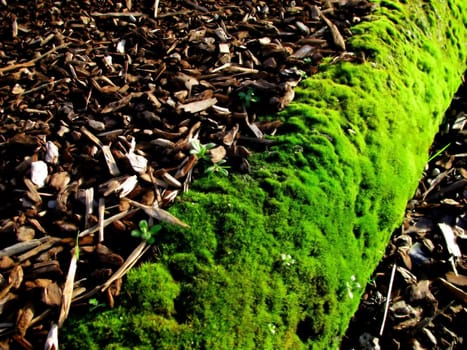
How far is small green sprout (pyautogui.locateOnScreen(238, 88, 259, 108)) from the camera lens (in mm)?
2584

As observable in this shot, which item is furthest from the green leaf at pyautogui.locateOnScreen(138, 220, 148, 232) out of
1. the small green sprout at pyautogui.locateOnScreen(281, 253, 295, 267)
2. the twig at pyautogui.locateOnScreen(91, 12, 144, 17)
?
the twig at pyautogui.locateOnScreen(91, 12, 144, 17)

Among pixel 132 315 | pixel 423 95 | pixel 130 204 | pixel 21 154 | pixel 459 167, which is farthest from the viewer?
pixel 459 167

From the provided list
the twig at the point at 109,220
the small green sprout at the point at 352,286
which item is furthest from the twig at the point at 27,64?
the small green sprout at the point at 352,286

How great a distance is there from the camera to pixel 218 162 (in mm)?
2227

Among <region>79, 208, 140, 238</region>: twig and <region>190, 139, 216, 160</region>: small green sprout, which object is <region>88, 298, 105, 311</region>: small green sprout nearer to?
<region>79, 208, 140, 238</region>: twig

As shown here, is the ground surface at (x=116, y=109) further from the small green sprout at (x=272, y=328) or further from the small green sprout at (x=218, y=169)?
the small green sprout at (x=272, y=328)

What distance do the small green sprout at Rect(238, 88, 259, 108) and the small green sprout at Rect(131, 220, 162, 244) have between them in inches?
40.5

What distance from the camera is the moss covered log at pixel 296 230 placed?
1.70 m

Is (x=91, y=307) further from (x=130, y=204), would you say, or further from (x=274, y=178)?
(x=274, y=178)

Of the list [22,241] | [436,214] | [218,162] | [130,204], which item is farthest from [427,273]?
[22,241]

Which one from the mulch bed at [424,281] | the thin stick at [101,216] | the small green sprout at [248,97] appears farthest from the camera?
the small green sprout at [248,97]

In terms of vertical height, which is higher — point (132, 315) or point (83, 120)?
point (83, 120)

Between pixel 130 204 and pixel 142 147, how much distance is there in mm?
→ 423

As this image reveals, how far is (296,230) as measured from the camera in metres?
1.98
